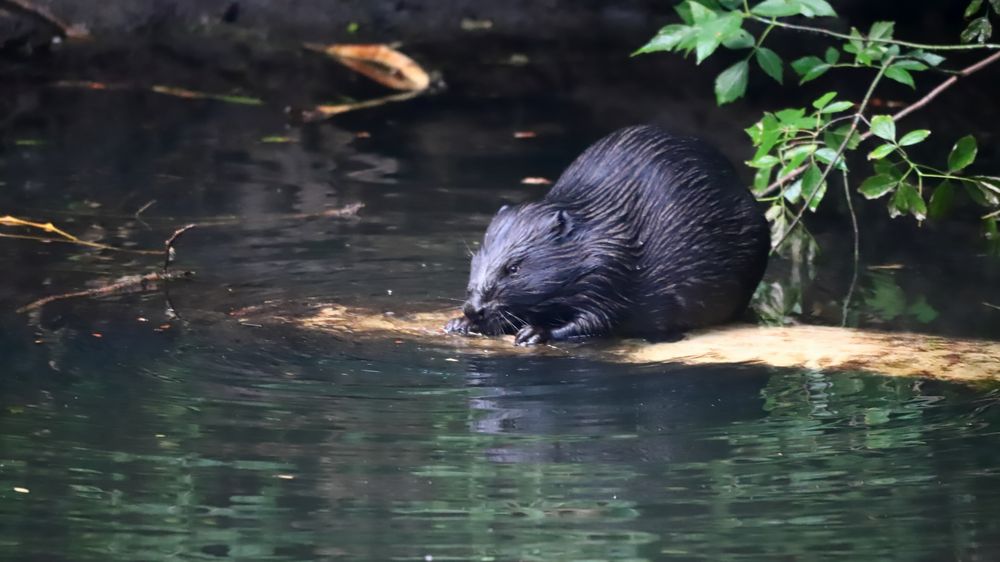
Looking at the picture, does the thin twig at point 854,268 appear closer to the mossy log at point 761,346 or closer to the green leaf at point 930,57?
the mossy log at point 761,346

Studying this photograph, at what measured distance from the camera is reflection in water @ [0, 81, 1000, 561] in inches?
122

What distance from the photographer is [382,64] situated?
10703 millimetres

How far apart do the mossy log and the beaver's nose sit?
0.08 m

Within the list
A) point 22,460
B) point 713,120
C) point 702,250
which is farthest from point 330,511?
point 713,120

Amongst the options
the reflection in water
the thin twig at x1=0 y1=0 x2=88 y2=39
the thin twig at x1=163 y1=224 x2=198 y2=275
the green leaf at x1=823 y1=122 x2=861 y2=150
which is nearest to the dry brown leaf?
the thin twig at x1=0 y1=0 x2=88 y2=39

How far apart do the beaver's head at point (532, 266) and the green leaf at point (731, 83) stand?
27.0 inches

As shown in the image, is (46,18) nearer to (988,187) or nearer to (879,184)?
(879,184)

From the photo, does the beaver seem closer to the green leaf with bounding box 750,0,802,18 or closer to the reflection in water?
the reflection in water

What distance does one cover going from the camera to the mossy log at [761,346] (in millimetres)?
4520

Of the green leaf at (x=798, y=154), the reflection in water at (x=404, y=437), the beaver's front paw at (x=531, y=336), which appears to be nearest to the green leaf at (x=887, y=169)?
the green leaf at (x=798, y=154)

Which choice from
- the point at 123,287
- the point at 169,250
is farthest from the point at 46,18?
the point at 123,287

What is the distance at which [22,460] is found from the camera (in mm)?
3572

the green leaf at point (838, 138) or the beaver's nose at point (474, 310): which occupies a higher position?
the green leaf at point (838, 138)

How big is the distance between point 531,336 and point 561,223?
0.42 meters
